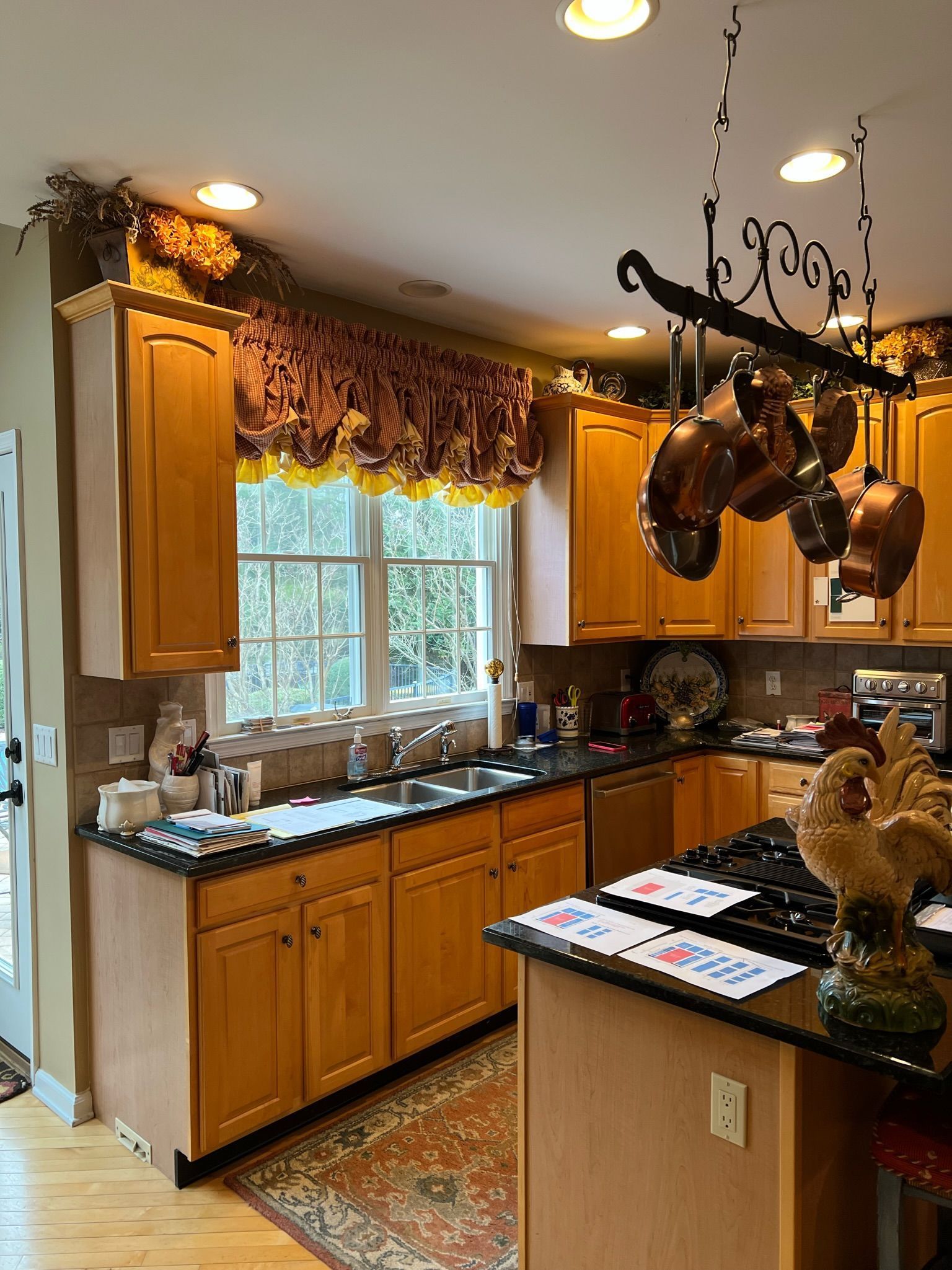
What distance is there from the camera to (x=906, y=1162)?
1529mm

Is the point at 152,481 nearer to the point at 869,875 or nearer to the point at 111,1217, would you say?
the point at 111,1217

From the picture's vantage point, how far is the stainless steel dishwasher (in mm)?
3752

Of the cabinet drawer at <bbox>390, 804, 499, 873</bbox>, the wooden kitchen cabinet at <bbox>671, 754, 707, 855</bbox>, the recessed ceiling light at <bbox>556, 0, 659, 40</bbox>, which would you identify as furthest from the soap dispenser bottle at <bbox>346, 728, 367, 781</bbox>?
the recessed ceiling light at <bbox>556, 0, 659, 40</bbox>

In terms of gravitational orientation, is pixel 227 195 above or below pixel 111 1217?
above

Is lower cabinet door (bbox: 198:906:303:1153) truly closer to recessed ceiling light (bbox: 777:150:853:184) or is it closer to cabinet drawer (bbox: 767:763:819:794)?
cabinet drawer (bbox: 767:763:819:794)

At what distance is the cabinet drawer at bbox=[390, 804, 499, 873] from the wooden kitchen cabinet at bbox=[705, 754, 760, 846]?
4.31ft

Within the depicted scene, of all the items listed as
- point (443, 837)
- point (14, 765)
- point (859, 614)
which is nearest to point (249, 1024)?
point (443, 837)

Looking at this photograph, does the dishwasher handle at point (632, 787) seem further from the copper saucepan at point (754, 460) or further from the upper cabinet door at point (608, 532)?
the copper saucepan at point (754, 460)

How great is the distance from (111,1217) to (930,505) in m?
3.75

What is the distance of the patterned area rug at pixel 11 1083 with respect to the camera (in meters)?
3.02

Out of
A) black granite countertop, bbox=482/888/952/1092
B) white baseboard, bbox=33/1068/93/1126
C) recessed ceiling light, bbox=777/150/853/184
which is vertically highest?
recessed ceiling light, bbox=777/150/853/184

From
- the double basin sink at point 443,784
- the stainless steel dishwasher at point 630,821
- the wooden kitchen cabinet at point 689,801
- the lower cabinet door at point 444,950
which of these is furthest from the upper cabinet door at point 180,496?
the wooden kitchen cabinet at point 689,801

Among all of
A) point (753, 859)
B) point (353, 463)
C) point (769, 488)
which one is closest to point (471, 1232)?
point (753, 859)

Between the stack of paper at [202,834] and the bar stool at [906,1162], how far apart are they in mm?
1666
